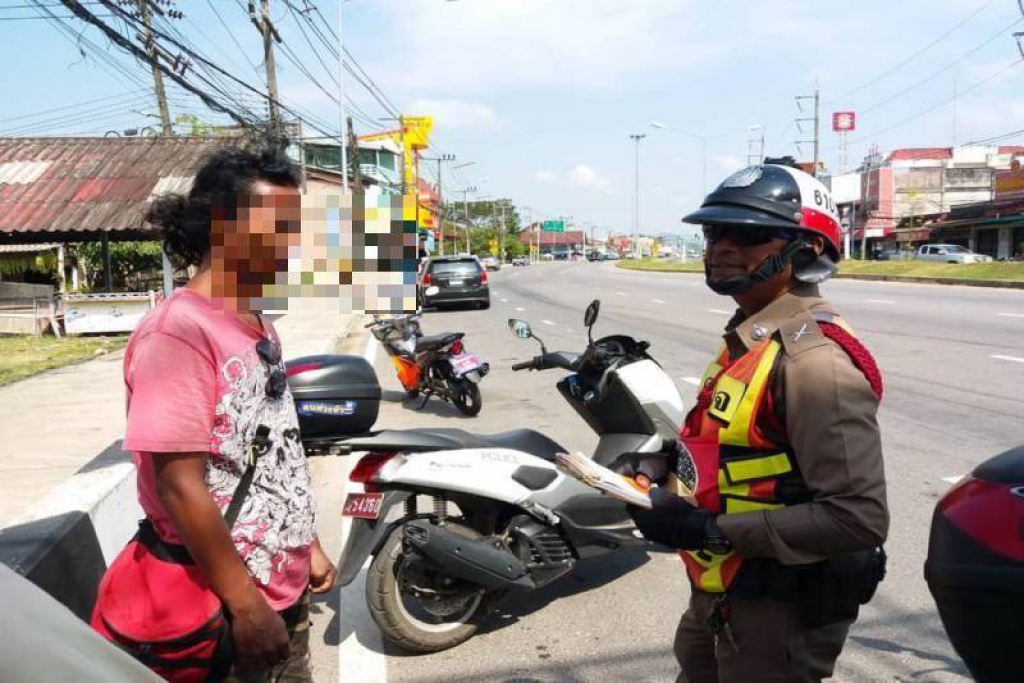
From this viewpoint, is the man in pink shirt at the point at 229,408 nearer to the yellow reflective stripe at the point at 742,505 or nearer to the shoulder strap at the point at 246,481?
the shoulder strap at the point at 246,481

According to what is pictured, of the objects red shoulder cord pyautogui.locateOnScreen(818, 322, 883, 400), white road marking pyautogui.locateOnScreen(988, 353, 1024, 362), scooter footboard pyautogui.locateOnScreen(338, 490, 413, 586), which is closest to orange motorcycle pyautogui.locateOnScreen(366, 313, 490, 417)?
scooter footboard pyautogui.locateOnScreen(338, 490, 413, 586)

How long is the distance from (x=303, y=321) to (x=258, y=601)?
1697cm

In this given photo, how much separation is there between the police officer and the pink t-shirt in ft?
2.78

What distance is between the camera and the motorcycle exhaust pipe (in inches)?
129

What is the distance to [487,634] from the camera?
361 centimetres

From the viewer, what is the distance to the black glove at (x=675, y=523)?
178 centimetres

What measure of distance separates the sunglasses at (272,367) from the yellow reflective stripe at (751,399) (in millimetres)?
1043

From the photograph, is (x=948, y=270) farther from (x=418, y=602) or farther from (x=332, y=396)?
(x=332, y=396)

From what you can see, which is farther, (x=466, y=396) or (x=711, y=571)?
(x=466, y=396)

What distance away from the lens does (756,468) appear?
1.76 meters

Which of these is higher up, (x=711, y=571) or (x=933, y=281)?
(x=933, y=281)

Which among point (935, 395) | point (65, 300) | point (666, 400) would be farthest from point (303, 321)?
point (666, 400)

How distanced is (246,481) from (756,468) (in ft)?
3.73

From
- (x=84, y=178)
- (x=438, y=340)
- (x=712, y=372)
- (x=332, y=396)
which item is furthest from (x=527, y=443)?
(x=84, y=178)
